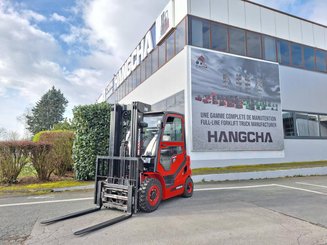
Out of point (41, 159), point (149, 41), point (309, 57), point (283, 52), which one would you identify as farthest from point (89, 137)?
point (309, 57)

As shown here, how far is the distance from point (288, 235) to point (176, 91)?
9.85 meters

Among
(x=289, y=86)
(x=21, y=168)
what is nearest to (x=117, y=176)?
(x=21, y=168)

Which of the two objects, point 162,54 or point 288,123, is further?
point 162,54

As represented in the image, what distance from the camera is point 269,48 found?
49.0ft

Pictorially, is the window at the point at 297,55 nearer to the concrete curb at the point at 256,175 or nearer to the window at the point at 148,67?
the concrete curb at the point at 256,175

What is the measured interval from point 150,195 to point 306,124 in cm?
1483

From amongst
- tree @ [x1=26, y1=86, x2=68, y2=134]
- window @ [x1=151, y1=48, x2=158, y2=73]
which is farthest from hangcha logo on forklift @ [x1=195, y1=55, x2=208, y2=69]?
tree @ [x1=26, y1=86, x2=68, y2=134]

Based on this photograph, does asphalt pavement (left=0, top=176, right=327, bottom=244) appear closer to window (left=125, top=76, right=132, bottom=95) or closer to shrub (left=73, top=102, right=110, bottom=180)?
shrub (left=73, top=102, right=110, bottom=180)

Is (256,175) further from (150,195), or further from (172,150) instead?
(150,195)

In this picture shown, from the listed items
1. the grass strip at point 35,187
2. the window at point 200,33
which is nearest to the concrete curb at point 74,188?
the grass strip at point 35,187

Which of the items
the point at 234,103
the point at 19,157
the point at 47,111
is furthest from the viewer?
the point at 47,111

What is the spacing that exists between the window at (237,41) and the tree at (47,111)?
48.0m

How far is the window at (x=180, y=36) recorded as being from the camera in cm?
1270

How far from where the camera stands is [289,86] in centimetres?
1553
